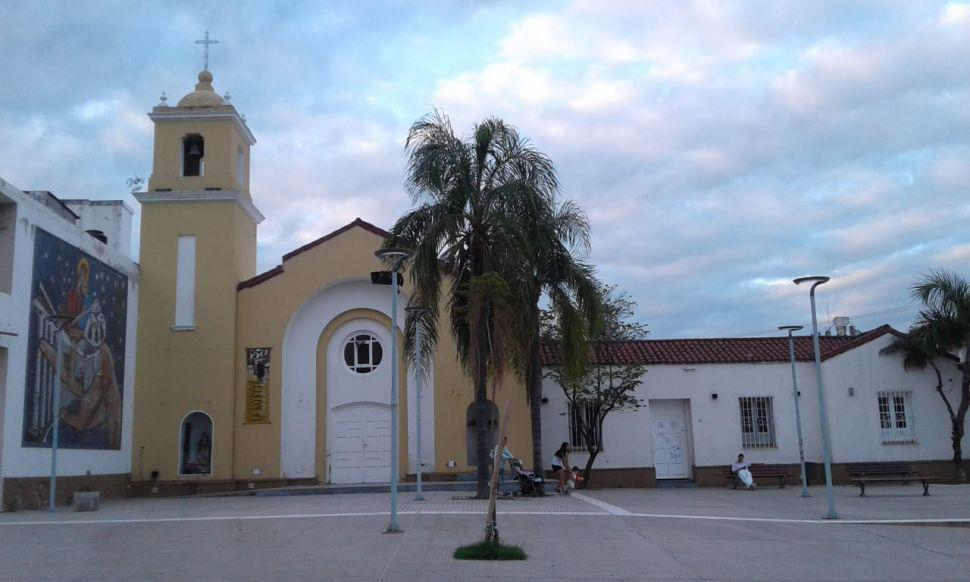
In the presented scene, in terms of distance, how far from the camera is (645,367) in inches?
1128

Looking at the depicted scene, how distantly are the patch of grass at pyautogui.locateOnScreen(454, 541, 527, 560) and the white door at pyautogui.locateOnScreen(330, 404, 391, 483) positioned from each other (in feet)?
57.3

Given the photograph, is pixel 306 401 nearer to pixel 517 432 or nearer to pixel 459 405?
pixel 459 405

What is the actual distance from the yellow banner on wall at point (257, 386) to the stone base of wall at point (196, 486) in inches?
74.5

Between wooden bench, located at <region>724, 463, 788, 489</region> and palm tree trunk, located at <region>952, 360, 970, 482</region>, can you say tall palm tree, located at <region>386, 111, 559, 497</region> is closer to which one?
wooden bench, located at <region>724, 463, 788, 489</region>

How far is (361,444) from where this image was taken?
2903 centimetres

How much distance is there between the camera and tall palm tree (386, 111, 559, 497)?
2017 cm

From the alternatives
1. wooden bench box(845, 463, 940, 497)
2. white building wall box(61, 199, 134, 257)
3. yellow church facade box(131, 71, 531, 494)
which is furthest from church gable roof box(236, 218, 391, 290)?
wooden bench box(845, 463, 940, 497)

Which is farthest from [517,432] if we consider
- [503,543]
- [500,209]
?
[503,543]

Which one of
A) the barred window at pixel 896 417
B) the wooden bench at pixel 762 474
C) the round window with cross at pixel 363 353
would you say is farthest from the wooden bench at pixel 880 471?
the round window with cross at pixel 363 353

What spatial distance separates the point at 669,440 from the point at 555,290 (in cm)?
932

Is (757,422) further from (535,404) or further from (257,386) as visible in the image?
(257,386)

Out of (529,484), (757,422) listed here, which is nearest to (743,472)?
(757,422)

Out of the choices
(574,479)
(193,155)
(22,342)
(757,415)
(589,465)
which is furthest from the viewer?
(193,155)

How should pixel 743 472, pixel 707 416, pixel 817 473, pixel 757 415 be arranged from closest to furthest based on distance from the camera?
pixel 743 472 → pixel 817 473 → pixel 707 416 → pixel 757 415
